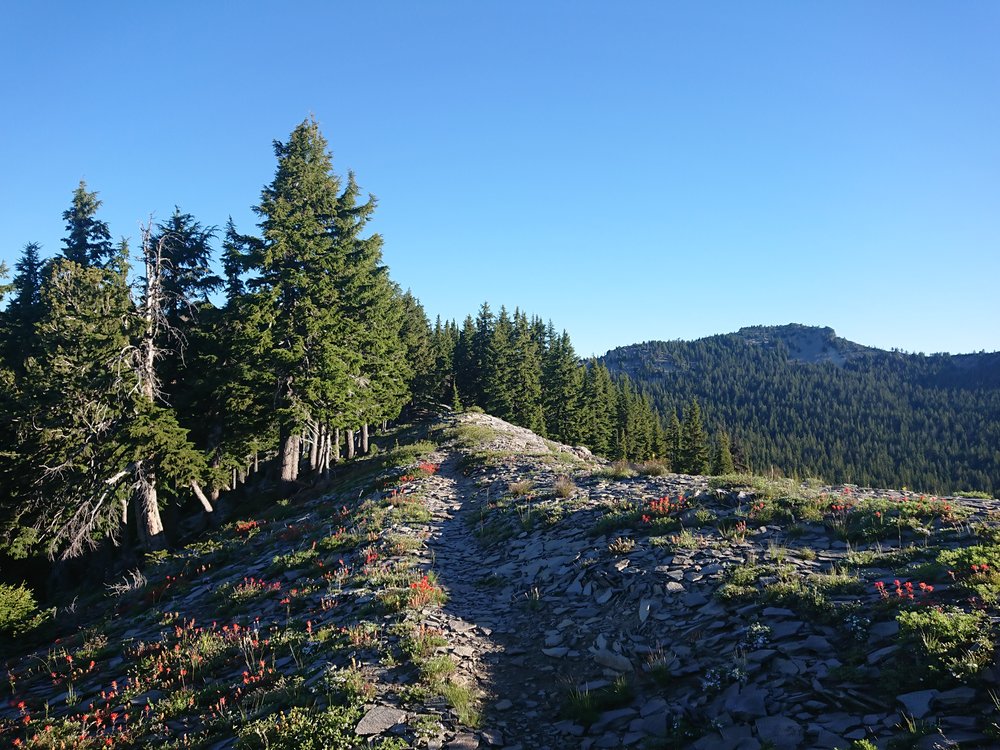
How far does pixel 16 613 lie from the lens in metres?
15.0

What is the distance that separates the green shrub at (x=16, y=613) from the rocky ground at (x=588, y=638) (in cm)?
386

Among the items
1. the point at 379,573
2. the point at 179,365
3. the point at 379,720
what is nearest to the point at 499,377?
the point at 179,365

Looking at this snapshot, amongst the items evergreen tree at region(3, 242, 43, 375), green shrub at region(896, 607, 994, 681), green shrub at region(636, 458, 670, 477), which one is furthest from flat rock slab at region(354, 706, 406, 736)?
evergreen tree at region(3, 242, 43, 375)

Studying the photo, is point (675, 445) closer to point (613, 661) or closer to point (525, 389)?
point (525, 389)

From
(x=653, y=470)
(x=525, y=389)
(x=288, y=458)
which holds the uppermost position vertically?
(x=525, y=389)

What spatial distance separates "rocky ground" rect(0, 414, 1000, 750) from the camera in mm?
5008

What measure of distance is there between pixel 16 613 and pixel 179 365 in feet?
40.5

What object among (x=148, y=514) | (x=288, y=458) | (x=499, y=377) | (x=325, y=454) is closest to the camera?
(x=148, y=514)

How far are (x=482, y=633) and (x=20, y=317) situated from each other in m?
37.2

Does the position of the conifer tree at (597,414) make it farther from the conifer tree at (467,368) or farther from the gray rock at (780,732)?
the gray rock at (780,732)

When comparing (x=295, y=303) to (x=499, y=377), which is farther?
(x=499, y=377)

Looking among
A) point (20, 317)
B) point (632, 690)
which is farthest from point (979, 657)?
point (20, 317)

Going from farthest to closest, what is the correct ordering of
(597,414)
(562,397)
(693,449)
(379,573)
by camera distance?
(693,449)
(597,414)
(562,397)
(379,573)

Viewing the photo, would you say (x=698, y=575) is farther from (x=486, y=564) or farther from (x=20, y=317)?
(x=20, y=317)
